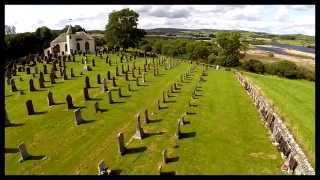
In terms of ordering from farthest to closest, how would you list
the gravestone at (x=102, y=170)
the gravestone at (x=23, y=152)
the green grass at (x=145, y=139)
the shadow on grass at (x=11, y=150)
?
the shadow on grass at (x=11, y=150)
the gravestone at (x=23, y=152)
the green grass at (x=145, y=139)
the gravestone at (x=102, y=170)

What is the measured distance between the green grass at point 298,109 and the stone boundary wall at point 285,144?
0.51 meters

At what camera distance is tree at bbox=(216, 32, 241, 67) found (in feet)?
242

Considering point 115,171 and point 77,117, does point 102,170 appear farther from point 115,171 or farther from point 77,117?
point 77,117

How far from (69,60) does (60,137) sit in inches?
1340

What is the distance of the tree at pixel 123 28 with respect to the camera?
71.6 metres

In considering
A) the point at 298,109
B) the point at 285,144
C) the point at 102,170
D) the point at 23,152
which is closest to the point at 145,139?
the point at 102,170

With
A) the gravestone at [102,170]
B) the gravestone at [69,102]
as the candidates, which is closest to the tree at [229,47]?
the gravestone at [69,102]

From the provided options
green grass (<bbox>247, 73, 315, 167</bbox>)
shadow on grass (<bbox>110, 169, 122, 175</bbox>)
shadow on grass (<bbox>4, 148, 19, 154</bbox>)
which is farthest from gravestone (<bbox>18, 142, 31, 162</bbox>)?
green grass (<bbox>247, 73, 315, 167</bbox>)

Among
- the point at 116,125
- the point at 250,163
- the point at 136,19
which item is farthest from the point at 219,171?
the point at 136,19

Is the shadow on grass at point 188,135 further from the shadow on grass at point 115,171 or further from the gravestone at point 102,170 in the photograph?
the gravestone at point 102,170

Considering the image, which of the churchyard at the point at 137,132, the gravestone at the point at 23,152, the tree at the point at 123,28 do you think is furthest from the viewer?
the tree at the point at 123,28

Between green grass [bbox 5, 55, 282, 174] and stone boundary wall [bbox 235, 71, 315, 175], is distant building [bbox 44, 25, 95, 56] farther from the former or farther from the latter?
stone boundary wall [bbox 235, 71, 315, 175]

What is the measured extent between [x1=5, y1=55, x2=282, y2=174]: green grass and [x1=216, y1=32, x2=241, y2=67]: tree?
1707 inches

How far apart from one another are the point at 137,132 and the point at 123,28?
53894mm
